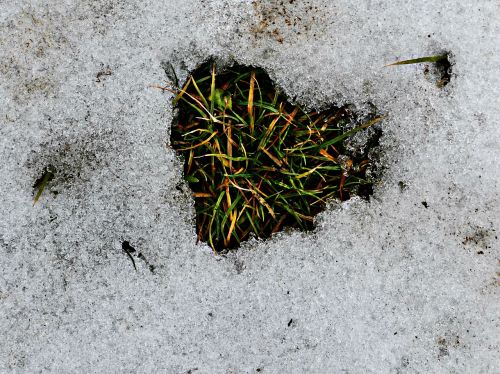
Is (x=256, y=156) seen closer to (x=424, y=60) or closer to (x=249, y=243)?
(x=249, y=243)

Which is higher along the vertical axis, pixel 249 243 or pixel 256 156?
pixel 256 156

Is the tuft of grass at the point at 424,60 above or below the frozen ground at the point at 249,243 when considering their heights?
above

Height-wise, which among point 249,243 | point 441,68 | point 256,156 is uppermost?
point 441,68

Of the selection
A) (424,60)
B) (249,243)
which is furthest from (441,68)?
(249,243)

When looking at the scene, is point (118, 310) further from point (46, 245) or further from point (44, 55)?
point (44, 55)

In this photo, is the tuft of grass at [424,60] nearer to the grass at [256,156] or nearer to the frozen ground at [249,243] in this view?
the frozen ground at [249,243]

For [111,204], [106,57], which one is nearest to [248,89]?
[106,57]

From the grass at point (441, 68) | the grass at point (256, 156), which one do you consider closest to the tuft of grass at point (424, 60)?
the grass at point (441, 68)
